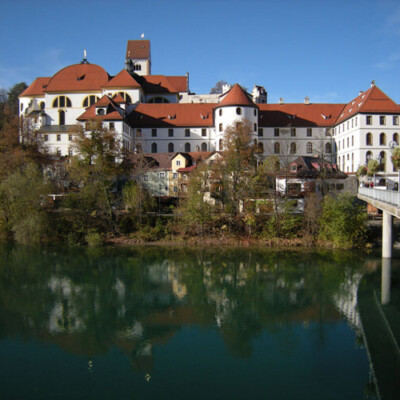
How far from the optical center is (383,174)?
44344 mm

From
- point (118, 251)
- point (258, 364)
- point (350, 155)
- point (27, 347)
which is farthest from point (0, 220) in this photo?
point (350, 155)

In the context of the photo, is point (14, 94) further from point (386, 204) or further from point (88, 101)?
point (386, 204)

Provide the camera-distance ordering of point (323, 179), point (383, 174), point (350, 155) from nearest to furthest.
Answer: point (323, 179), point (383, 174), point (350, 155)

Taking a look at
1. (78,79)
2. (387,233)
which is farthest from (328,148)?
(78,79)

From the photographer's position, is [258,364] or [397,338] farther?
[397,338]

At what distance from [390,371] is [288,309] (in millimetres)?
6725

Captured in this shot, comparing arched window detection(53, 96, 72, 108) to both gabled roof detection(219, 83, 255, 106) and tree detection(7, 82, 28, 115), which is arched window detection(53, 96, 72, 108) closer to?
gabled roof detection(219, 83, 255, 106)

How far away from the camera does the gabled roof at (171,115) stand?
53094mm

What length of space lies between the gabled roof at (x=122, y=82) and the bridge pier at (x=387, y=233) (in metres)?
39.1

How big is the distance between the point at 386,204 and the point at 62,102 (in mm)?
45496

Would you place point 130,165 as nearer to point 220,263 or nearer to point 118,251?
point 118,251

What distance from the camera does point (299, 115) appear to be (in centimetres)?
5456

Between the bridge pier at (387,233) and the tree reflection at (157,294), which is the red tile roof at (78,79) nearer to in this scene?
the tree reflection at (157,294)

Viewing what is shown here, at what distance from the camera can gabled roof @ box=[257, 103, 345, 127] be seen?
53.5 metres
